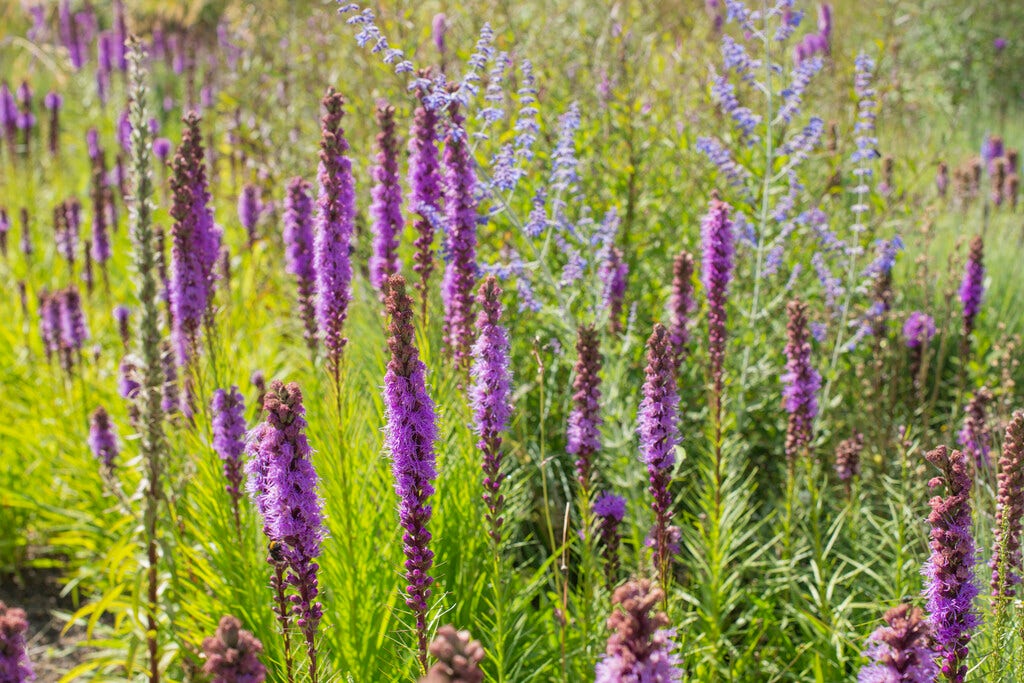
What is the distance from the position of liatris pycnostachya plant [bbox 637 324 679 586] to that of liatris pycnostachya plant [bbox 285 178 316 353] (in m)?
1.75

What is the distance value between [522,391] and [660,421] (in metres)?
1.58

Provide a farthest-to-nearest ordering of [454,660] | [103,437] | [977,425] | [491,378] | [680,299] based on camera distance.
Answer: [103,437], [977,425], [680,299], [491,378], [454,660]

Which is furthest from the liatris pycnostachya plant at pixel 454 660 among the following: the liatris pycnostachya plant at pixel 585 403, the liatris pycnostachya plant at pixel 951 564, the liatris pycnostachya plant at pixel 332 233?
the liatris pycnostachya plant at pixel 332 233

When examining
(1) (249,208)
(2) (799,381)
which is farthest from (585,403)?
(1) (249,208)

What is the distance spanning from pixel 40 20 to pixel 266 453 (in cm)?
1376

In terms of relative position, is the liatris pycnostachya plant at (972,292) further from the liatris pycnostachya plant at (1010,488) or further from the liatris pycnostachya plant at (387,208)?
the liatris pycnostachya plant at (387,208)

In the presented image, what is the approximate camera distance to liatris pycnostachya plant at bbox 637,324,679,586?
2498 mm

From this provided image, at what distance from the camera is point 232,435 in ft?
10.9

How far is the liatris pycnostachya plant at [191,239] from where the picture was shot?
11.1 ft

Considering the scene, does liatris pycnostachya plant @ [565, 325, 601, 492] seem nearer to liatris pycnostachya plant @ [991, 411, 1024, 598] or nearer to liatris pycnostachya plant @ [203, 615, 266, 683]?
liatris pycnostachya plant @ [991, 411, 1024, 598]

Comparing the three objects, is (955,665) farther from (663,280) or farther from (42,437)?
(42,437)

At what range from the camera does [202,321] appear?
3.71 metres

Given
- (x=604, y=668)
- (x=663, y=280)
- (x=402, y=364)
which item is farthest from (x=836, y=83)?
(x=604, y=668)

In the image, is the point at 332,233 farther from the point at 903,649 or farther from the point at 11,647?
the point at 903,649
